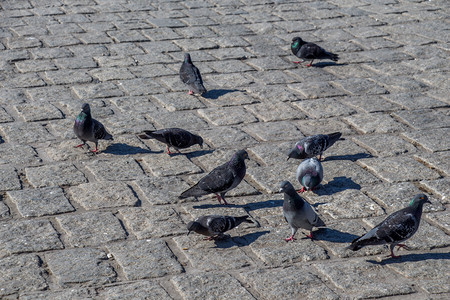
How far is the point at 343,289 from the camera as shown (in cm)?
516

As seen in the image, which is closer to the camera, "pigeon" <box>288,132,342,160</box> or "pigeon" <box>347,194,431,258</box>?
"pigeon" <box>347,194,431,258</box>

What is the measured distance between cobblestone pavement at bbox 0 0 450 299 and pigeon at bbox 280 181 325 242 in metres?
0.16

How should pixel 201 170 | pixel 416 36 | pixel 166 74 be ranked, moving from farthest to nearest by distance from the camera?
pixel 416 36 → pixel 166 74 → pixel 201 170

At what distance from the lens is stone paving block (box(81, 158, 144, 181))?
6.95m

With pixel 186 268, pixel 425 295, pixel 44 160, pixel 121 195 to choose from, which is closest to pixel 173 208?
pixel 121 195

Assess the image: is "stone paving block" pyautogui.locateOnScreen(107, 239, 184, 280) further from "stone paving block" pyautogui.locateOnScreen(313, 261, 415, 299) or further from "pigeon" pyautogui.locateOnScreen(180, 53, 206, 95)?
"pigeon" pyautogui.locateOnScreen(180, 53, 206, 95)

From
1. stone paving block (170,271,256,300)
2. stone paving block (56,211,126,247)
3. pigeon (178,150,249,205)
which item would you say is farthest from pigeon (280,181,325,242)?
stone paving block (56,211,126,247)

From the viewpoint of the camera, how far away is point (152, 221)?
6.09 meters

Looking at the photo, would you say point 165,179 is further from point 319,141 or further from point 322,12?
point 322,12

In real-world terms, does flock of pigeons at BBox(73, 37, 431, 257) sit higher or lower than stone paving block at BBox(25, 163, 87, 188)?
higher

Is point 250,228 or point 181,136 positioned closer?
point 250,228

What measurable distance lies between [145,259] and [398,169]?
299 cm

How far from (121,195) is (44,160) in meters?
1.19

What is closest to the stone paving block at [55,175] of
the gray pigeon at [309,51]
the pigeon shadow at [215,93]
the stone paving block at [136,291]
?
the stone paving block at [136,291]
